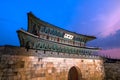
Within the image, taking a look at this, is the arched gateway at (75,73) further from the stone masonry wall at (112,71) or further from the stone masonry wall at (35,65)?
the stone masonry wall at (112,71)

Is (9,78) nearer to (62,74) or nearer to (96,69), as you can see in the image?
(62,74)

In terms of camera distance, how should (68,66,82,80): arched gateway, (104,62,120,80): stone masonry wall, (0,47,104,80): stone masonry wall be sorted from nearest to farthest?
(0,47,104,80): stone masonry wall < (68,66,82,80): arched gateway < (104,62,120,80): stone masonry wall

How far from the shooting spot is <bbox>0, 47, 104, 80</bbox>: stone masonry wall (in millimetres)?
9227

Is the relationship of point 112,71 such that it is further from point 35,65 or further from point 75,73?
point 35,65

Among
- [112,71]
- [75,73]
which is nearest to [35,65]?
[75,73]

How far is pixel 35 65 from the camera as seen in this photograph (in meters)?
11.1

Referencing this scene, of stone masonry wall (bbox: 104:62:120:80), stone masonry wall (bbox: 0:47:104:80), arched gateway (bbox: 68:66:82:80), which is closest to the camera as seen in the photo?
stone masonry wall (bbox: 0:47:104:80)

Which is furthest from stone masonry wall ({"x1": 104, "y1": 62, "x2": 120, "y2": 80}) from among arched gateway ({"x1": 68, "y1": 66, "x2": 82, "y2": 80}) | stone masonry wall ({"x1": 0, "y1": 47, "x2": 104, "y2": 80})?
arched gateway ({"x1": 68, "y1": 66, "x2": 82, "y2": 80})

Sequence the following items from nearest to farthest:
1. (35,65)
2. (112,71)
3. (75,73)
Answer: (35,65) < (75,73) < (112,71)

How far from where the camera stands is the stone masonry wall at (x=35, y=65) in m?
9.23

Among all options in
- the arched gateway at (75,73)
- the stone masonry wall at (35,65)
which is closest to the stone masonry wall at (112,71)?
the stone masonry wall at (35,65)

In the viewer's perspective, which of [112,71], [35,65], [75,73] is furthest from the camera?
[112,71]

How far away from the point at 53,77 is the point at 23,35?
5.45m

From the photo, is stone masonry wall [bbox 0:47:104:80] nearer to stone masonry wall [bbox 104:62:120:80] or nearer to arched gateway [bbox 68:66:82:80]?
arched gateway [bbox 68:66:82:80]
